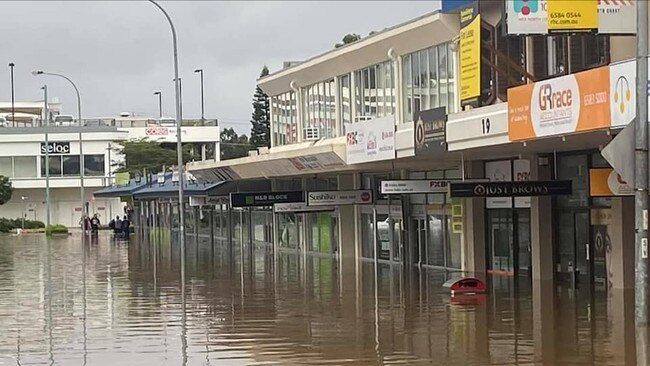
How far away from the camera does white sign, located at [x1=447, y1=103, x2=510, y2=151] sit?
2373 cm

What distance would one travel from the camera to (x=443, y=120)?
2694cm

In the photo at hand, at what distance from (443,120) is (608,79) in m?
8.19

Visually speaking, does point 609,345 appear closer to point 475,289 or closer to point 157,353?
point 157,353

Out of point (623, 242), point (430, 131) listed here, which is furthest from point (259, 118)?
point (623, 242)

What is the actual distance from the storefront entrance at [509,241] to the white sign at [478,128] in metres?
5.44

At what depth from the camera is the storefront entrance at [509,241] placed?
31156 mm

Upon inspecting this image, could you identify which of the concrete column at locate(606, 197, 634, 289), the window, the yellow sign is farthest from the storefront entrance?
the yellow sign

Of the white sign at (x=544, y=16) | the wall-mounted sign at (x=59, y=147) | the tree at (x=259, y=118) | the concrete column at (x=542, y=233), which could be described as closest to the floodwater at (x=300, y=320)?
the concrete column at (x=542, y=233)

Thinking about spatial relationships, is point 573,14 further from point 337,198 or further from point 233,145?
point 233,145

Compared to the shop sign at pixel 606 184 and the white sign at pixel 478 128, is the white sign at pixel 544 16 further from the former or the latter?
the shop sign at pixel 606 184

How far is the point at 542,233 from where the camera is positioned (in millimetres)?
29438

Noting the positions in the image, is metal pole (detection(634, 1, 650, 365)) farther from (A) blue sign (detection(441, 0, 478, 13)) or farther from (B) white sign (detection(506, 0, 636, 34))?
(A) blue sign (detection(441, 0, 478, 13))

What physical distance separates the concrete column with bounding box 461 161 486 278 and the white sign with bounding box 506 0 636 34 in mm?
12469

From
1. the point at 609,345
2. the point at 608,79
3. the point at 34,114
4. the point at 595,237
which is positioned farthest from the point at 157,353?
the point at 34,114
